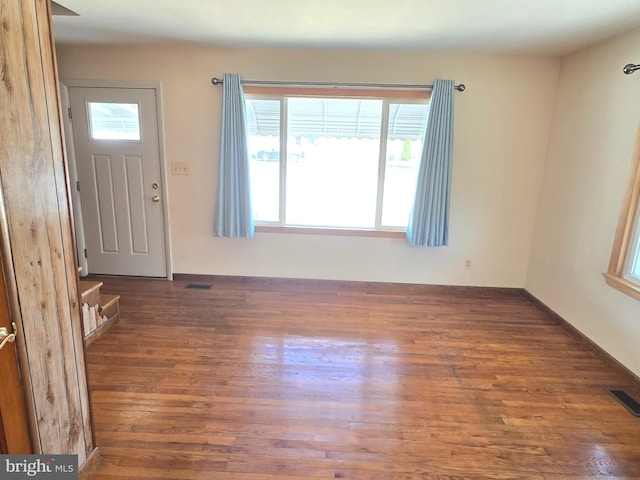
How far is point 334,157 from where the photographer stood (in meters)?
3.67

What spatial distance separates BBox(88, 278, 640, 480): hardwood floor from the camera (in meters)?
1.69

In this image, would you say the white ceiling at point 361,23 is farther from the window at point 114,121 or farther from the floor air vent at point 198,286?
the floor air vent at point 198,286

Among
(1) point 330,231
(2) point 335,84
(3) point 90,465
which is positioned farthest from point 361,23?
(3) point 90,465

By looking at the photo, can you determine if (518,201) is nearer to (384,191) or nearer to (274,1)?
(384,191)

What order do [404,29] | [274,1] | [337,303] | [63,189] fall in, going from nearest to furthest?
1. [63,189]
2. [274,1]
3. [404,29]
4. [337,303]

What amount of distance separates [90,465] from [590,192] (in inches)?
145

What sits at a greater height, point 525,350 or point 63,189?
point 63,189

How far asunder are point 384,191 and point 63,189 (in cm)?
291

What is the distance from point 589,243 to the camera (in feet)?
9.36

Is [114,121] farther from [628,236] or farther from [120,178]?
[628,236]

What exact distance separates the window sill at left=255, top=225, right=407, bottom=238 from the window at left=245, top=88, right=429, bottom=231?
0.06 meters

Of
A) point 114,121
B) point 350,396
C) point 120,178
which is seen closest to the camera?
point 350,396

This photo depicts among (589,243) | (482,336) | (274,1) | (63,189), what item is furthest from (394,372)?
(274,1)

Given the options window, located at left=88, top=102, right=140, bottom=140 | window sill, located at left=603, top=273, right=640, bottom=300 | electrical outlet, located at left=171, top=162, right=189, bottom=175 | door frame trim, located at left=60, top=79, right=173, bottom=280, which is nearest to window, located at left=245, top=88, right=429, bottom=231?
electrical outlet, located at left=171, top=162, right=189, bottom=175
